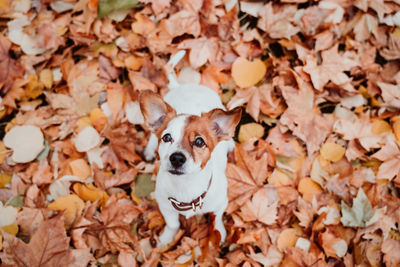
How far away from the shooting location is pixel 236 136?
3004mm

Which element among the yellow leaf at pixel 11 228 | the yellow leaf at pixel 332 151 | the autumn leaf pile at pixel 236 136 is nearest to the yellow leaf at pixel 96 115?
the autumn leaf pile at pixel 236 136

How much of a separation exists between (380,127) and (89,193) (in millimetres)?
2719

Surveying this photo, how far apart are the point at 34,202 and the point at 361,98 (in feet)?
10.3

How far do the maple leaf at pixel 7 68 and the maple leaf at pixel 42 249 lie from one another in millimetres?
1456

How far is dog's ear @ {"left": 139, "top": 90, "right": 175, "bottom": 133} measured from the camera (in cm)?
210

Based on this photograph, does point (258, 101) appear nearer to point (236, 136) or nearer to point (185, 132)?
point (236, 136)

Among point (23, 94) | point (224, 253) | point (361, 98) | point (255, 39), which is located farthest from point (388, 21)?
point (23, 94)

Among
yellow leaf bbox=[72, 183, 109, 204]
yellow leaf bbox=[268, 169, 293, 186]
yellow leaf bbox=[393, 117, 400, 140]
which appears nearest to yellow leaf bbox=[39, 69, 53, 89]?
yellow leaf bbox=[72, 183, 109, 204]

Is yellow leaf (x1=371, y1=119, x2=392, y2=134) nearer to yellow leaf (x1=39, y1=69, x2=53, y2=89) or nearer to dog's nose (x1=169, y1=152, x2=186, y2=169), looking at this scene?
dog's nose (x1=169, y1=152, x2=186, y2=169)

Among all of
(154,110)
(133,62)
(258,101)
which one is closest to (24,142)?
(133,62)

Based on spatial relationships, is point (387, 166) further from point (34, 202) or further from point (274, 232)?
point (34, 202)

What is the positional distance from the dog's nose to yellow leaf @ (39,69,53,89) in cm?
190

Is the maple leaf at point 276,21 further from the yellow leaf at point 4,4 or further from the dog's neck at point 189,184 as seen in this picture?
the yellow leaf at point 4,4

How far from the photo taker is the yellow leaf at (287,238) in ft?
8.51
